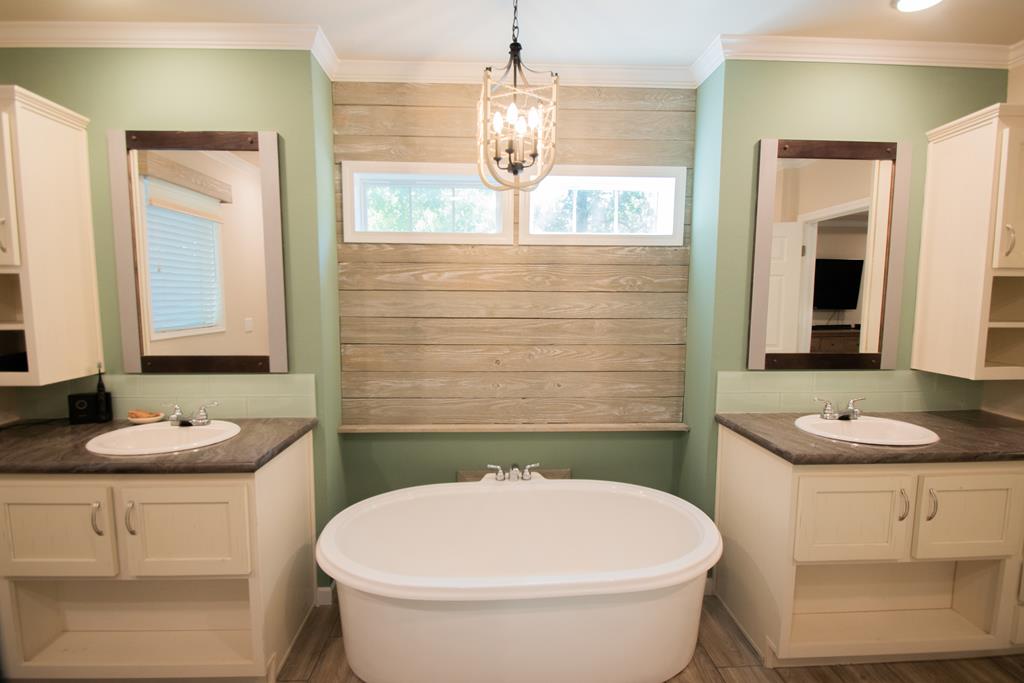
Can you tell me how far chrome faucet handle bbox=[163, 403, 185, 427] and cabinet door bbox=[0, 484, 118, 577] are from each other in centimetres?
41

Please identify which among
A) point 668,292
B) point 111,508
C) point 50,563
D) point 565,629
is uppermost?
point 668,292

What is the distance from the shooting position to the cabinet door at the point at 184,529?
1546 mm

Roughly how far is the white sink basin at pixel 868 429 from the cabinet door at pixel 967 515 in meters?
0.19

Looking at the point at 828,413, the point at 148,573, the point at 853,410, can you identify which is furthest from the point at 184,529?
the point at 853,410

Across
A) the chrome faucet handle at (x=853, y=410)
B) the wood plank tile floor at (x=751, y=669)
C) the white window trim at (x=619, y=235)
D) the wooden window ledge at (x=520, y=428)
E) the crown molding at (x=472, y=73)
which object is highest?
the crown molding at (x=472, y=73)

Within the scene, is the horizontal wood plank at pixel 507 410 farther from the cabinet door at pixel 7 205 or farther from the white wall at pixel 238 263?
the cabinet door at pixel 7 205

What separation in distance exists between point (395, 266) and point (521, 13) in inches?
46.7

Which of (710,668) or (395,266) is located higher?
(395,266)

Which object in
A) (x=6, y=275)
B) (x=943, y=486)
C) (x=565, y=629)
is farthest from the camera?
(x=6, y=275)

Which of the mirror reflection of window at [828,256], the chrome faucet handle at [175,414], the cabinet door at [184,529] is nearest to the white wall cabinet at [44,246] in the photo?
the chrome faucet handle at [175,414]

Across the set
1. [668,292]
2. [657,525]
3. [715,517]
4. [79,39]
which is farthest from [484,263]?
[79,39]

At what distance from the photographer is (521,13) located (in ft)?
5.81

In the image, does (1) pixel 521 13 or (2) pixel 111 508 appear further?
(1) pixel 521 13

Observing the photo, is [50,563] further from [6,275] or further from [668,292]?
[668,292]
